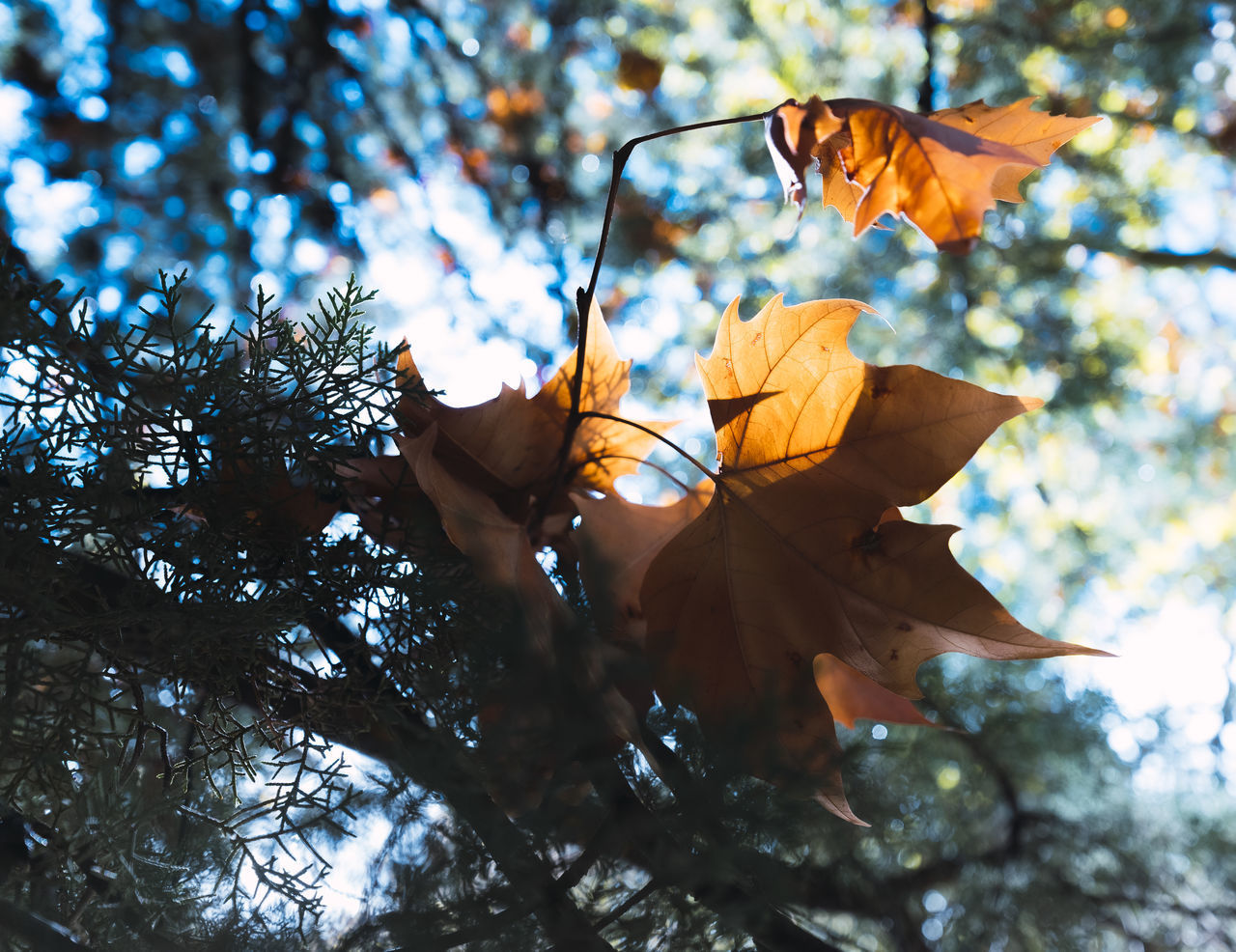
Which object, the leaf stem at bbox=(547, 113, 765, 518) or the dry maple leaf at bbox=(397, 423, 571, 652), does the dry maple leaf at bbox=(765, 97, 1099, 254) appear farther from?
the dry maple leaf at bbox=(397, 423, 571, 652)

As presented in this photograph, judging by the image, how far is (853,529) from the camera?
216mm

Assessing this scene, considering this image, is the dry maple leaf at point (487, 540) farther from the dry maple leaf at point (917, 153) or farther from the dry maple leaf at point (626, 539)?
the dry maple leaf at point (917, 153)

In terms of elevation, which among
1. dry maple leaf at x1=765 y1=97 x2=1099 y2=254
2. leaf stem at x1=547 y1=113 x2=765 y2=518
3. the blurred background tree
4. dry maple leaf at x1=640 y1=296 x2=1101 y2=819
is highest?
the blurred background tree

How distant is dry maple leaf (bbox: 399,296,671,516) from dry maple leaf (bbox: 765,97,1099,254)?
0.26 ft

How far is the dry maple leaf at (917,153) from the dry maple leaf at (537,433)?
0.26ft

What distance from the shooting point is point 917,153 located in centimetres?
19

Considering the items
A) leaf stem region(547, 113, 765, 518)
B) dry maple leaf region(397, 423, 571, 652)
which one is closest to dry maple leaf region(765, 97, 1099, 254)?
leaf stem region(547, 113, 765, 518)

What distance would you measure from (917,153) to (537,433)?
0.43 ft

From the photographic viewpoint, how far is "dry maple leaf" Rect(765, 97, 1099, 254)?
7.3 inches

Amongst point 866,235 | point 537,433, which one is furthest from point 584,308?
point 866,235

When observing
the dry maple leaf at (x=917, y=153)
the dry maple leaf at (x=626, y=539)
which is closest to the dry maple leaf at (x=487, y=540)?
the dry maple leaf at (x=626, y=539)

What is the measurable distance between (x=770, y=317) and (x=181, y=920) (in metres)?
0.22

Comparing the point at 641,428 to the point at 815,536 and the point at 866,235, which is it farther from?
the point at 866,235

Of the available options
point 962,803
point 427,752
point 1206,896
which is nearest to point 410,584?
point 427,752
